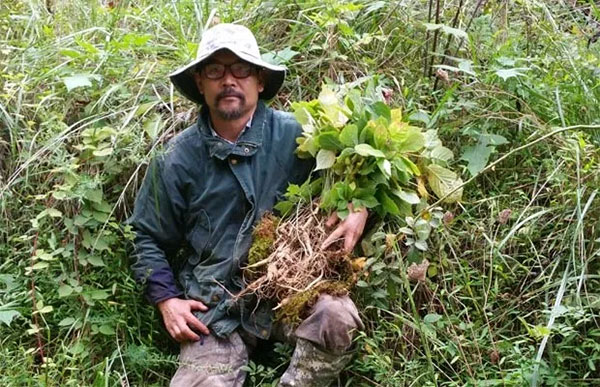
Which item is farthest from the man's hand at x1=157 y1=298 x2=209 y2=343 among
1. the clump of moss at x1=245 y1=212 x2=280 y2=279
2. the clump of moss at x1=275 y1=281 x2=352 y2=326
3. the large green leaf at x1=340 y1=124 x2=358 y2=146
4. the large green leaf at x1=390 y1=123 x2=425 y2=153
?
the large green leaf at x1=390 y1=123 x2=425 y2=153

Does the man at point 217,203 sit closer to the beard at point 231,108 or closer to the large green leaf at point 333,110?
the beard at point 231,108

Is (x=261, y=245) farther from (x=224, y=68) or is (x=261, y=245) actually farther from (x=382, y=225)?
(x=224, y=68)

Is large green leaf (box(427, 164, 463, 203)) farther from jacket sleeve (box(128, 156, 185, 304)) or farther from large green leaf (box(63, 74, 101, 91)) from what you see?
large green leaf (box(63, 74, 101, 91))

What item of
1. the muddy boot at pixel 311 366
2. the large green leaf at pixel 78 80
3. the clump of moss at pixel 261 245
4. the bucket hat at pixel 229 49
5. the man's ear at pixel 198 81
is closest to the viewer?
the muddy boot at pixel 311 366

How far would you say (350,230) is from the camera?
2857mm

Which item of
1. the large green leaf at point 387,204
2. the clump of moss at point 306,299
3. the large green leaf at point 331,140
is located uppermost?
the large green leaf at point 331,140

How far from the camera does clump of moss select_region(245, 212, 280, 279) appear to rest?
117 inches

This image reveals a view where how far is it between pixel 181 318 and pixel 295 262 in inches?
21.6

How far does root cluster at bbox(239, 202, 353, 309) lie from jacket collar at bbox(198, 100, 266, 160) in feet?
1.01

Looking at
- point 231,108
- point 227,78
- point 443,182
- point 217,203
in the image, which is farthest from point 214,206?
point 443,182

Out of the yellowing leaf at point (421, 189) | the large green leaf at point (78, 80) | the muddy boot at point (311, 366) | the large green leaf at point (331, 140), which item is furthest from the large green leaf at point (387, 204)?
the large green leaf at point (78, 80)

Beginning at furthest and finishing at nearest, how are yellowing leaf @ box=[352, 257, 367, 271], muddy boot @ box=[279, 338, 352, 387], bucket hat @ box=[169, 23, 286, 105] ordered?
bucket hat @ box=[169, 23, 286, 105]
yellowing leaf @ box=[352, 257, 367, 271]
muddy boot @ box=[279, 338, 352, 387]

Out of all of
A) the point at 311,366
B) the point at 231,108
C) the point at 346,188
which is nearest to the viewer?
the point at 311,366

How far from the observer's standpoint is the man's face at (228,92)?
10.1 ft
